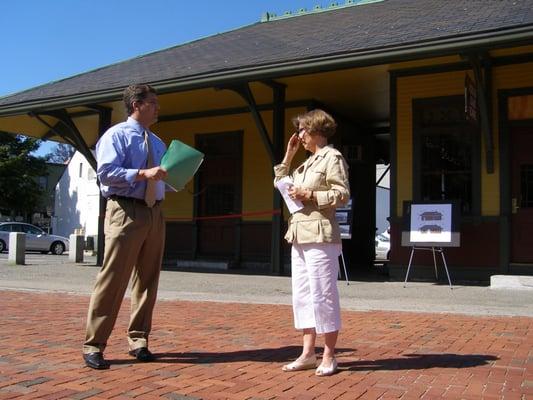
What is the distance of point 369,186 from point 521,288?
717 cm

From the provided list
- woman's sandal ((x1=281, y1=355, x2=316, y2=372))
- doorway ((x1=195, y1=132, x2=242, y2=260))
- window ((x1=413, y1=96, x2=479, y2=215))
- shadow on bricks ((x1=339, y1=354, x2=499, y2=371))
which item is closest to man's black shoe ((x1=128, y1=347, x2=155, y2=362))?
woman's sandal ((x1=281, y1=355, x2=316, y2=372))

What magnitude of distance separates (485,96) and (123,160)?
7.24 meters

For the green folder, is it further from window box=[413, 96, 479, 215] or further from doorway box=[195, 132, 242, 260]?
doorway box=[195, 132, 242, 260]

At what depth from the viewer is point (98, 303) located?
13.6 ft

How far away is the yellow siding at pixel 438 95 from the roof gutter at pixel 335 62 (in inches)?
78.0

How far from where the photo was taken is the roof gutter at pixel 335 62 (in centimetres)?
830

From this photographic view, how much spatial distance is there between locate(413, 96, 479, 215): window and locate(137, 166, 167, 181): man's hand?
300 inches

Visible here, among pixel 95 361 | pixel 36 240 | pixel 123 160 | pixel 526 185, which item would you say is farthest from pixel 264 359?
pixel 36 240

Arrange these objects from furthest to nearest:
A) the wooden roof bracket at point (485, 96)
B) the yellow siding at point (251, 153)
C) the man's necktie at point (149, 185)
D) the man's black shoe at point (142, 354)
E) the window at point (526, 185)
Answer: the yellow siding at point (251, 153), the window at point (526, 185), the wooden roof bracket at point (485, 96), the man's black shoe at point (142, 354), the man's necktie at point (149, 185)

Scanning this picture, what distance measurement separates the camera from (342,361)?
4402 millimetres

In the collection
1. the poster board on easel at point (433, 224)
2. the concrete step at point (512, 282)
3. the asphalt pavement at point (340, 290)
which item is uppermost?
the poster board on easel at point (433, 224)

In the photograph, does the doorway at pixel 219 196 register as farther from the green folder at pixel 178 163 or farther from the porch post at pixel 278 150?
the green folder at pixel 178 163

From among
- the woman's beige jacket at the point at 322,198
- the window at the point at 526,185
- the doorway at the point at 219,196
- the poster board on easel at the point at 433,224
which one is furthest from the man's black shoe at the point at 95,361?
the doorway at the point at 219,196

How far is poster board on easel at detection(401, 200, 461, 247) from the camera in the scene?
9.37 meters
